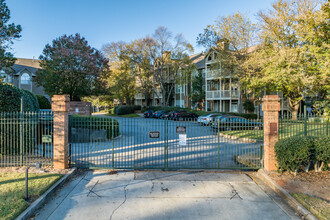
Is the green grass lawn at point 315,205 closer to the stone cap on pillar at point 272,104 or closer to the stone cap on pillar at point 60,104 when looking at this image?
the stone cap on pillar at point 272,104

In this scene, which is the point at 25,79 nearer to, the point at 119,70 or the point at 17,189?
the point at 119,70

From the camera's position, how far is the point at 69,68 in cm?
2400

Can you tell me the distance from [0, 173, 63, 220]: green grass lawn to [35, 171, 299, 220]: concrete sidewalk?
440 millimetres

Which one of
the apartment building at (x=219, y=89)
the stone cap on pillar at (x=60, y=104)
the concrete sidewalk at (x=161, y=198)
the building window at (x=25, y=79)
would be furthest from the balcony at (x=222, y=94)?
the building window at (x=25, y=79)

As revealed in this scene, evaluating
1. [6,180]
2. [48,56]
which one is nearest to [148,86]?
[48,56]

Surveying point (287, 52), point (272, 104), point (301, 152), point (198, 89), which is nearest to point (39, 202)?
point (301, 152)

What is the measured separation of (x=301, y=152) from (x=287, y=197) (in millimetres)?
1774

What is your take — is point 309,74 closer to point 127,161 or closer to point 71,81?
point 127,161

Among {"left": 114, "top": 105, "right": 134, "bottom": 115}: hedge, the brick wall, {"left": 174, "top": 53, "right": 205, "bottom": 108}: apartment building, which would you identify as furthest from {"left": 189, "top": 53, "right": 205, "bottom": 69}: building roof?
the brick wall

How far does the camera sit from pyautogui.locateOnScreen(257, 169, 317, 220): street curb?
190 inches

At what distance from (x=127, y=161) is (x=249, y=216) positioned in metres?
5.50

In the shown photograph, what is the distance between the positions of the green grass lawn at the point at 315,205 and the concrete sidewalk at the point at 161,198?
44 centimetres

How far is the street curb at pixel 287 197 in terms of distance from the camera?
4.83 m

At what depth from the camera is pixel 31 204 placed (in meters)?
5.05
